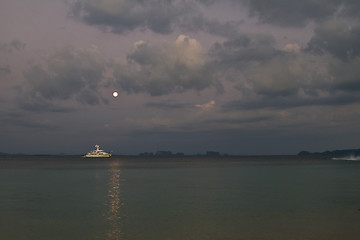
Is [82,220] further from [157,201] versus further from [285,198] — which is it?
[285,198]

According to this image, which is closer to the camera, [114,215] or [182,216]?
[182,216]

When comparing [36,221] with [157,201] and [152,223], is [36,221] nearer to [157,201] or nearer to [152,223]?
[152,223]

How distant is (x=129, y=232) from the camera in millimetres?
29312

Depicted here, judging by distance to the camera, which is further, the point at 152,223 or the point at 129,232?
the point at 152,223

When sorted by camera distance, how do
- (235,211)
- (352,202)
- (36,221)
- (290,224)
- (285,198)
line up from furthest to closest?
(285,198)
(352,202)
(235,211)
(36,221)
(290,224)

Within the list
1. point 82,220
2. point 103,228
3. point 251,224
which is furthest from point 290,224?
point 82,220

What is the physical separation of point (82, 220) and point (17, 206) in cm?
1491

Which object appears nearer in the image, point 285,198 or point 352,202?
point 352,202

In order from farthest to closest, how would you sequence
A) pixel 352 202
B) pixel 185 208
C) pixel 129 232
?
pixel 352 202 < pixel 185 208 < pixel 129 232

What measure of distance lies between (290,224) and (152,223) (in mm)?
13416

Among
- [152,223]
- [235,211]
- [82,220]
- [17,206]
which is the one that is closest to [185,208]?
[235,211]

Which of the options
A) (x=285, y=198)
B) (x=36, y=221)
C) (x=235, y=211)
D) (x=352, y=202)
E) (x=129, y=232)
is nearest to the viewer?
(x=129, y=232)

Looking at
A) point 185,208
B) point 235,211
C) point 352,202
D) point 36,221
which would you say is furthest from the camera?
point 352,202

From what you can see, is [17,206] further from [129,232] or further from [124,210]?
[129,232]
